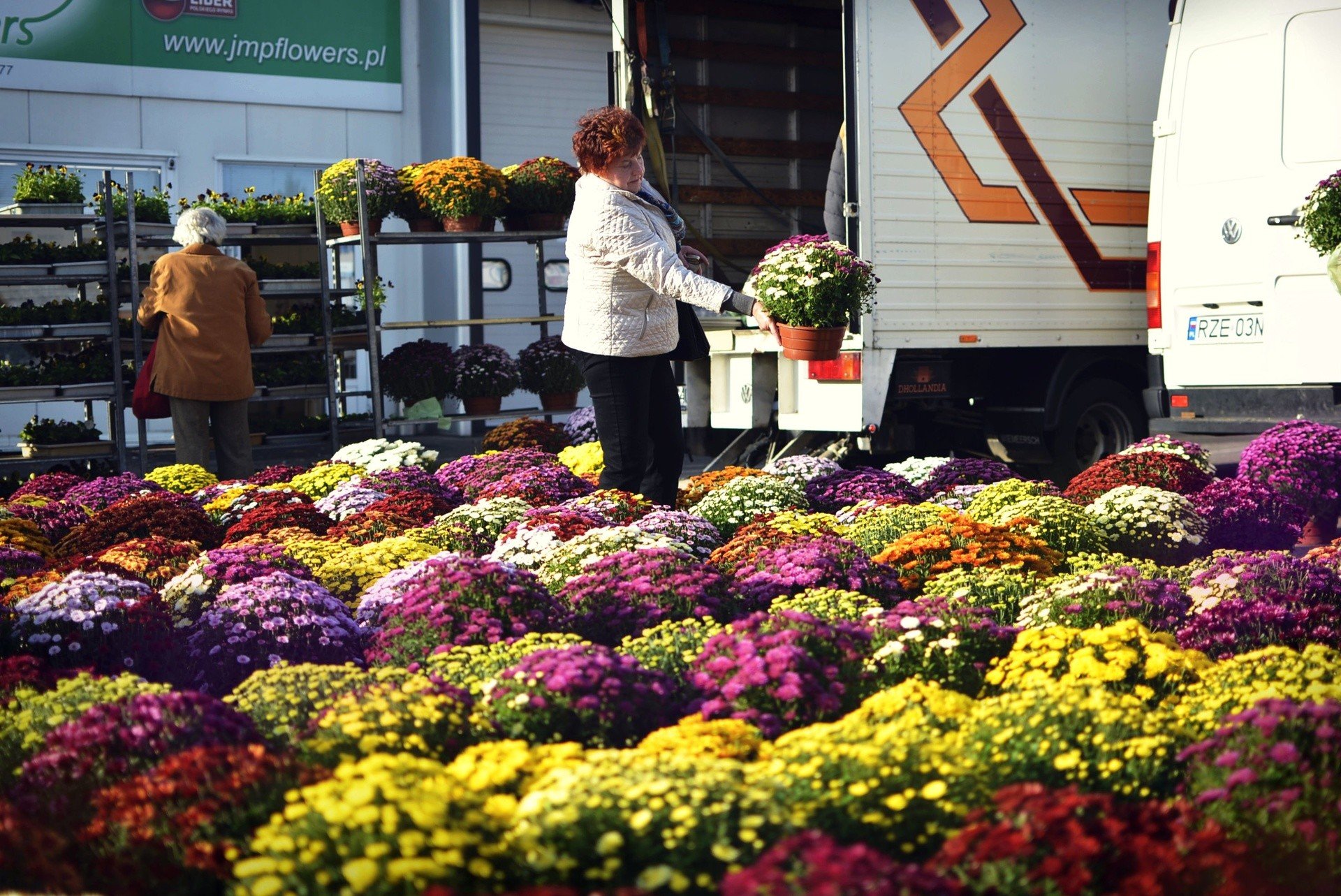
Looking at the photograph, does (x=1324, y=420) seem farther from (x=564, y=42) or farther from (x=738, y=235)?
(x=564, y=42)

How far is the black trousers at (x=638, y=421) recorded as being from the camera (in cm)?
602

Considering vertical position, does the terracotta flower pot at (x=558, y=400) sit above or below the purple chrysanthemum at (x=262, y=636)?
above

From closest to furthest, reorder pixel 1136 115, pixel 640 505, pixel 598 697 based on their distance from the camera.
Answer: pixel 598 697
pixel 640 505
pixel 1136 115

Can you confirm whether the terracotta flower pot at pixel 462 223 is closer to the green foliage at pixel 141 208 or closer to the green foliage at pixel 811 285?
the green foliage at pixel 141 208

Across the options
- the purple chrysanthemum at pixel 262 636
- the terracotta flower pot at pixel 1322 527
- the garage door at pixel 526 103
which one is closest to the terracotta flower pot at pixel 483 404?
the garage door at pixel 526 103

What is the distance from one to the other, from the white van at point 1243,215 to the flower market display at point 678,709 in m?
2.83

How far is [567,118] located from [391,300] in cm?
280

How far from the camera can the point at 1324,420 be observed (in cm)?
838

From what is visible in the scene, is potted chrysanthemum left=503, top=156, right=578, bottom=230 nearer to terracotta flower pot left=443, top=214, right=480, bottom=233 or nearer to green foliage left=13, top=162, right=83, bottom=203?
terracotta flower pot left=443, top=214, right=480, bottom=233

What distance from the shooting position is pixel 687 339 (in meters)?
6.25

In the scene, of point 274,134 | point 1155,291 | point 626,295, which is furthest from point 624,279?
point 274,134

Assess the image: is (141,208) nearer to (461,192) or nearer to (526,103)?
(461,192)

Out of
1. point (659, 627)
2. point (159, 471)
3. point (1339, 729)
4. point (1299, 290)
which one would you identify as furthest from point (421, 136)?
point (1339, 729)

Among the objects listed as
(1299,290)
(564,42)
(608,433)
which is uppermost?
(564,42)
